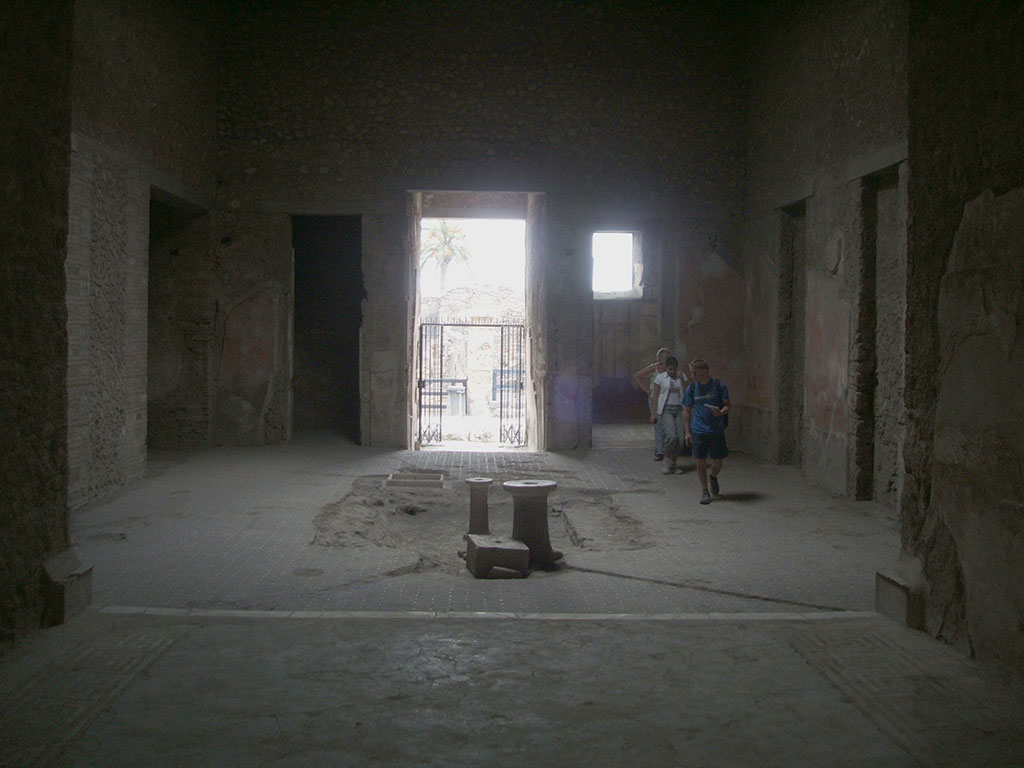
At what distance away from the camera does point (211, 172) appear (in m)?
12.0

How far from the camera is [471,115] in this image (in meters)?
12.3

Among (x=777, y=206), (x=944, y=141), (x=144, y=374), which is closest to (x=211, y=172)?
(x=144, y=374)

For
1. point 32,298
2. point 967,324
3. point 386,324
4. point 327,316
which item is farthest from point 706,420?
point 327,316

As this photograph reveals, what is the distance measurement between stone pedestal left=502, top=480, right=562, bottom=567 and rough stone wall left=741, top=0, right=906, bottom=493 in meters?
3.57

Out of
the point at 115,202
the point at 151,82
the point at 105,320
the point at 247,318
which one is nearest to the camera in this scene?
the point at 105,320

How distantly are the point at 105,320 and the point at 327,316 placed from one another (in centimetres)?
Result: 557

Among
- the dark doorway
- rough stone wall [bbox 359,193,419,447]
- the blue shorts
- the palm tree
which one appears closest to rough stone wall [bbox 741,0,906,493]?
the blue shorts

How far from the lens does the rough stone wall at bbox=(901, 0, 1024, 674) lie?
388cm

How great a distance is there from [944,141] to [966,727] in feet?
8.66

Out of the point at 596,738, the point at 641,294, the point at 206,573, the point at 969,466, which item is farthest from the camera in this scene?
the point at 641,294

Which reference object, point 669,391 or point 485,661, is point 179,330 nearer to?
point 669,391

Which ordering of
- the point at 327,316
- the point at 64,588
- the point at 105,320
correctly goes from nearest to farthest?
1. the point at 64,588
2. the point at 105,320
3. the point at 327,316

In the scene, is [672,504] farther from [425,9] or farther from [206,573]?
[425,9]

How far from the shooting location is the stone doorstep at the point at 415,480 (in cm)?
996
